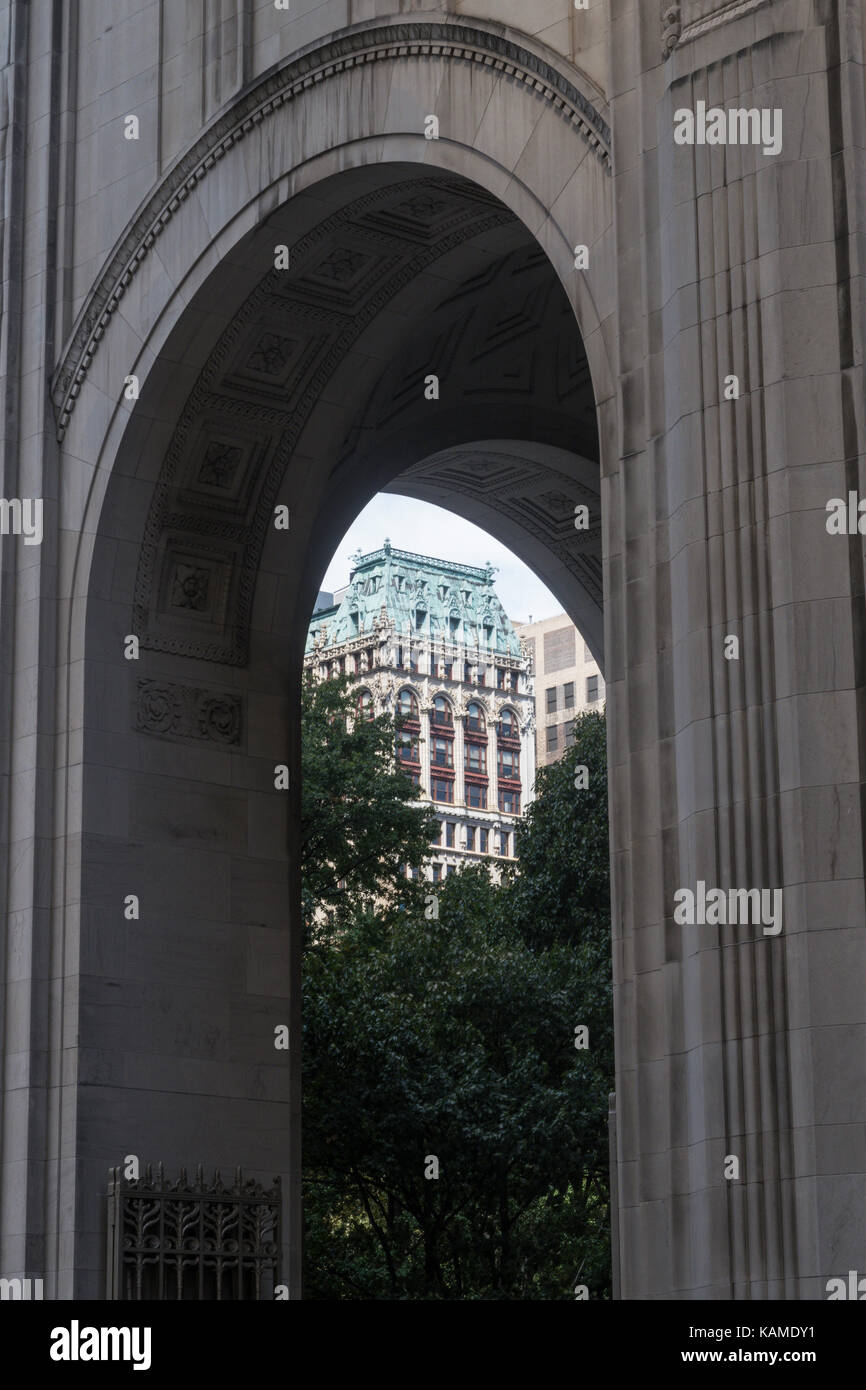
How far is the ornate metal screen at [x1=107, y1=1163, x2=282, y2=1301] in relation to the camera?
19609mm

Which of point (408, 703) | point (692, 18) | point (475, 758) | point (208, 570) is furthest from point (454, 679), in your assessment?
point (692, 18)

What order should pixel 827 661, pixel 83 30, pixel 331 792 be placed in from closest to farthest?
pixel 827 661
pixel 83 30
pixel 331 792

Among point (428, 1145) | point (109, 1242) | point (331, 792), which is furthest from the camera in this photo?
point (331, 792)

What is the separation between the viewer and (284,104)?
64.9 ft

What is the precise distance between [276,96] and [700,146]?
673cm

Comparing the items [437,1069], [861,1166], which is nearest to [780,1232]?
[861,1166]

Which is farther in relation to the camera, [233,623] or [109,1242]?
[233,623]

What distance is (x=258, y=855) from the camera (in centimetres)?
2197

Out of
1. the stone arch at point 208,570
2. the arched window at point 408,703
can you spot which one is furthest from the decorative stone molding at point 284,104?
the arched window at point 408,703

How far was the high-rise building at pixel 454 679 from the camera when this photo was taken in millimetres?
114250

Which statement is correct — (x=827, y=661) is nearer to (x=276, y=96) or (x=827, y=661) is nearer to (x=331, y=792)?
(x=276, y=96)

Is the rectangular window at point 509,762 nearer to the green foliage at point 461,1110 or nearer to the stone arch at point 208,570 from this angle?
the green foliage at point 461,1110

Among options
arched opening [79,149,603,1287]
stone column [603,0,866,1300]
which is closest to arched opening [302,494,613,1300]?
arched opening [79,149,603,1287]
